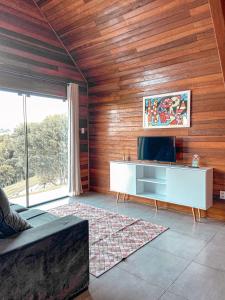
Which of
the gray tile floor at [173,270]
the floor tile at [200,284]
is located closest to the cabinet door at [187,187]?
the gray tile floor at [173,270]

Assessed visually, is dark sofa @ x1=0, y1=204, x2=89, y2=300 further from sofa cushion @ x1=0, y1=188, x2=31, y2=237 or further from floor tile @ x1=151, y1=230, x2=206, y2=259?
floor tile @ x1=151, y1=230, x2=206, y2=259

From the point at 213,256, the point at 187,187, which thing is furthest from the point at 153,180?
the point at 213,256

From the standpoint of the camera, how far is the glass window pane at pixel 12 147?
373 centimetres

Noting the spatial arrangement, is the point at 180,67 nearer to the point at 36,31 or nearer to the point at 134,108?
the point at 134,108

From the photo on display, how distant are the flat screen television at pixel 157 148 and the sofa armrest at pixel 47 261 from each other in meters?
2.32

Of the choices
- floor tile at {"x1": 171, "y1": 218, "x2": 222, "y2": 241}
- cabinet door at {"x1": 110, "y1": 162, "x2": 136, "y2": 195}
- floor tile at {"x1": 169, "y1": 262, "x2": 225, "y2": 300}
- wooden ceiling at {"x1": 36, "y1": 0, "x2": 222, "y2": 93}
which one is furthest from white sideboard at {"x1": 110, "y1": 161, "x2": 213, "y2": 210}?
wooden ceiling at {"x1": 36, "y1": 0, "x2": 222, "y2": 93}

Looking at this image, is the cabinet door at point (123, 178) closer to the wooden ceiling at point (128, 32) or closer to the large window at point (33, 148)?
the large window at point (33, 148)

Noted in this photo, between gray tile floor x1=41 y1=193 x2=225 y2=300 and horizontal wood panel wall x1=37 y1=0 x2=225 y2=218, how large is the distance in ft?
3.14

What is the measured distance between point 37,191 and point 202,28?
3837 millimetres

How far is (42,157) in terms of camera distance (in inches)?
171

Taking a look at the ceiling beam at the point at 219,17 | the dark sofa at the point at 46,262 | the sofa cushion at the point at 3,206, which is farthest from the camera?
the ceiling beam at the point at 219,17

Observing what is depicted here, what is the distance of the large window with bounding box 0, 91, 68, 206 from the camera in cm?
379

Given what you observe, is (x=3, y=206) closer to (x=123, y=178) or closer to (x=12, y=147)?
(x=12, y=147)

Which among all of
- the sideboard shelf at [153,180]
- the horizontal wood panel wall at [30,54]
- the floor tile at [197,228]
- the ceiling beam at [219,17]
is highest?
the horizontal wood panel wall at [30,54]
